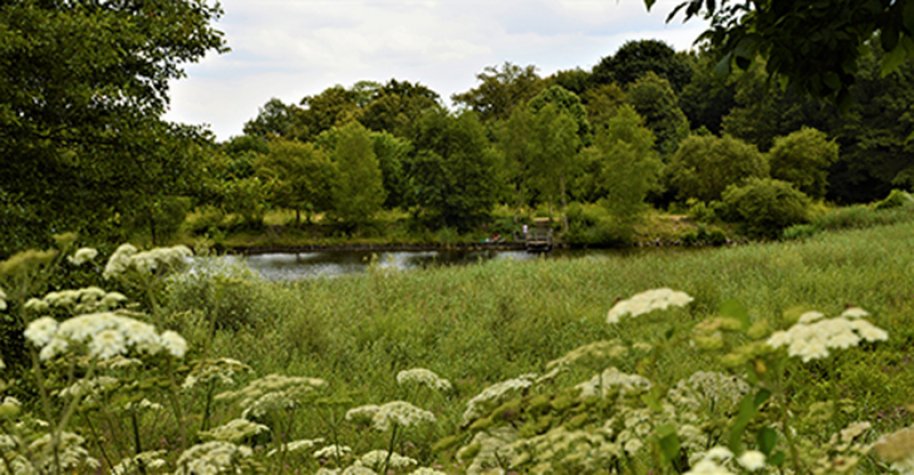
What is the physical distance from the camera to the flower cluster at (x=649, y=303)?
148cm

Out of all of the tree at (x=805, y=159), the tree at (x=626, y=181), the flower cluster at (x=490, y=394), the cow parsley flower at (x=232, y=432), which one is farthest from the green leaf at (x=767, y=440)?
the tree at (x=805, y=159)

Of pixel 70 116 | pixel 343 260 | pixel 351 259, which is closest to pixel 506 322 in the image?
pixel 70 116

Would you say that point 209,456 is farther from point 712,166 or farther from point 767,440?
point 712,166

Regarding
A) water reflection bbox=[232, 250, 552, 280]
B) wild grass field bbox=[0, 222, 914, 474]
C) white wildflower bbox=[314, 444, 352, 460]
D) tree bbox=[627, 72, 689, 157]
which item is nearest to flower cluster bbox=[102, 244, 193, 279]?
wild grass field bbox=[0, 222, 914, 474]

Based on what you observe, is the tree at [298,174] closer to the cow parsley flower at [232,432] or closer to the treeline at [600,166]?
the treeline at [600,166]

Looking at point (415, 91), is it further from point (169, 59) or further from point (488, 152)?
point (169, 59)

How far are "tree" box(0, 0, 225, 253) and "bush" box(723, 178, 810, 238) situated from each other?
105ft

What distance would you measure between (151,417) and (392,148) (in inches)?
1597

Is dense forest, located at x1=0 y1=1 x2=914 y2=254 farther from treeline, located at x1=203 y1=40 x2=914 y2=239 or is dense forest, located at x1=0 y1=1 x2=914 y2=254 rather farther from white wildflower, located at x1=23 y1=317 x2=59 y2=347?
white wildflower, located at x1=23 y1=317 x2=59 y2=347

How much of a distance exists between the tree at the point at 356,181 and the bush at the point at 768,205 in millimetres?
20140

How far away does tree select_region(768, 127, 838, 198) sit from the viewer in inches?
1513

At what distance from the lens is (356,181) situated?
38719mm

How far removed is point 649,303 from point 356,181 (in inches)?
1492

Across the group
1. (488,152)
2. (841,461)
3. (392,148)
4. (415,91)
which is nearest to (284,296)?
(841,461)
